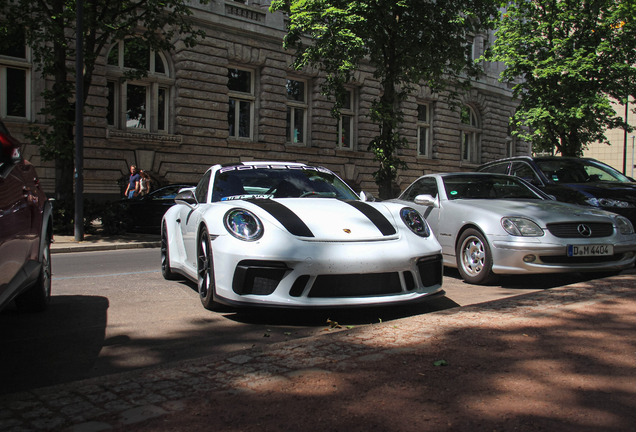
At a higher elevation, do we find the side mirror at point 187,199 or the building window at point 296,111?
the building window at point 296,111

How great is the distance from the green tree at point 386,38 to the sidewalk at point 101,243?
7897mm

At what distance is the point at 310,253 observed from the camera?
435 cm

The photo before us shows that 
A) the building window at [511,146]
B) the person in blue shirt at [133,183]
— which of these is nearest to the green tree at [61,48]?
the person in blue shirt at [133,183]

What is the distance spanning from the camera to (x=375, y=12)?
17094 mm

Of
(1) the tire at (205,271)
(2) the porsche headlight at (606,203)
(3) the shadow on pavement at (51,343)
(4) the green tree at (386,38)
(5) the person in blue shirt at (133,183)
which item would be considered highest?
(4) the green tree at (386,38)

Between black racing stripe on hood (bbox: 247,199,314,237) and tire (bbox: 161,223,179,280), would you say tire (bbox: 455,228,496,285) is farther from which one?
tire (bbox: 161,223,179,280)

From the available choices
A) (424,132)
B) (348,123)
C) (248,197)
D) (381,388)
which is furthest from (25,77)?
(424,132)

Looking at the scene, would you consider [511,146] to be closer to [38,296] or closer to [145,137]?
[145,137]

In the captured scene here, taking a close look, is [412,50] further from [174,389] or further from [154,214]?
[174,389]

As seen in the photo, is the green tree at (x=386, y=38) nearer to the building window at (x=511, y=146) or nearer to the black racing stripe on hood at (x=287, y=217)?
the black racing stripe on hood at (x=287, y=217)

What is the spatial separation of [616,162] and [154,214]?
65.9 m

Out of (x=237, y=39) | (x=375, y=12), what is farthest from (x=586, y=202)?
(x=237, y=39)

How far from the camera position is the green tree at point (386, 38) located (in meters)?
17.0

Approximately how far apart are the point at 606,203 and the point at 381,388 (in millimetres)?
7682
